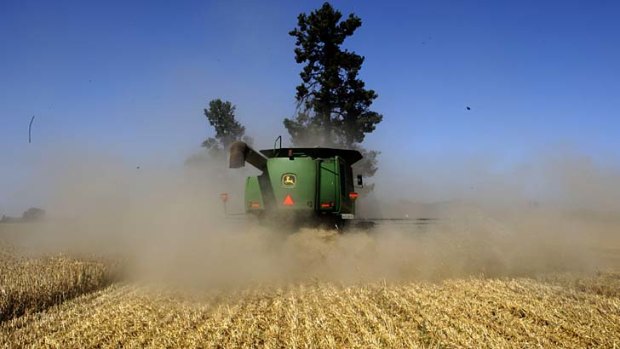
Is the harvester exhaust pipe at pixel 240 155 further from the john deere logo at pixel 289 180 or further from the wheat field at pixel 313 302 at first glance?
the wheat field at pixel 313 302

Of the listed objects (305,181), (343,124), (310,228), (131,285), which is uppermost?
(343,124)

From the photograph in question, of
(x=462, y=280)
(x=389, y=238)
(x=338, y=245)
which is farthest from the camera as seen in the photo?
(x=389, y=238)

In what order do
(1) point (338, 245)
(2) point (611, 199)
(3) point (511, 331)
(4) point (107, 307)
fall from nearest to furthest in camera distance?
(3) point (511, 331) → (4) point (107, 307) → (1) point (338, 245) → (2) point (611, 199)

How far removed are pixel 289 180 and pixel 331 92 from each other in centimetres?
1800

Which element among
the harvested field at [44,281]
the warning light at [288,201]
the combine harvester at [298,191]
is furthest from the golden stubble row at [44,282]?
the warning light at [288,201]

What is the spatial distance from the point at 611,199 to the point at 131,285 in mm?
17366

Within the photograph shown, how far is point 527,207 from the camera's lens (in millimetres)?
17312

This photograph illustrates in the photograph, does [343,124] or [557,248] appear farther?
[343,124]

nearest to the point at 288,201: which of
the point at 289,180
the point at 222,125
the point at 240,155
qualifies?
the point at 289,180

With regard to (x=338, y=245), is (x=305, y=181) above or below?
above

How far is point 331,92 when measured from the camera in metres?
27.4

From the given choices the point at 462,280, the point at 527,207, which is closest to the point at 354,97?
the point at 527,207

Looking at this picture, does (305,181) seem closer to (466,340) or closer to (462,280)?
(462,280)

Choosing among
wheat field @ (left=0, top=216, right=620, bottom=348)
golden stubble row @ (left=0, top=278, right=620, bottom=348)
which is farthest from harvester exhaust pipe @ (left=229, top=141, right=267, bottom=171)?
golden stubble row @ (left=0, top=278, right=620, bottom=348)
